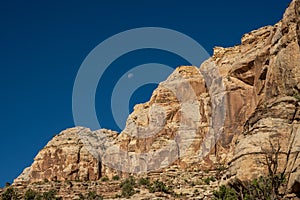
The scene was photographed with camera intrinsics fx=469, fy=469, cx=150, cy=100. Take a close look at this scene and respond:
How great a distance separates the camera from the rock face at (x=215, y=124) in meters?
29.9

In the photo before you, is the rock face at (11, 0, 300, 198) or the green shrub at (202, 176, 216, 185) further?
the green shrub at (202, 176, 216, 185)

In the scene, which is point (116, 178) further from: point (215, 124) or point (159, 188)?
point (159, 188)

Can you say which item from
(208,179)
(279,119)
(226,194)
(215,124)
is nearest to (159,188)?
(208,179)

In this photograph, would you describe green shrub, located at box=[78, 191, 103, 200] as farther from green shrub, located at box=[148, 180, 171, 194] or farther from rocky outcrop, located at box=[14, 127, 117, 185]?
rocky outcrop, located at box=[14, 127, 117, 185]

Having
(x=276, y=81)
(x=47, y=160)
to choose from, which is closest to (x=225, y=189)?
(x=276, y=81)

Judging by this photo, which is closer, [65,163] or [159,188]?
[159,188]

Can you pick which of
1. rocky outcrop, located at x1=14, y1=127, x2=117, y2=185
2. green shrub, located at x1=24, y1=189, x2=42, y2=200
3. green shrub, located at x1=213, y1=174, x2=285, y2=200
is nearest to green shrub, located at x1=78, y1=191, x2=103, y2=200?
green shrub, located at x1=24, y1=189, x2=42, y2=200

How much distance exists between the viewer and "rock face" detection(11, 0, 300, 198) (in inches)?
1176

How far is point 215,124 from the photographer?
7775 cm

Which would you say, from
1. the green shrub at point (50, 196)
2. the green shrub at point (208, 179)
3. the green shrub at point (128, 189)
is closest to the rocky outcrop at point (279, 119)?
the green shrub at point (208, 179)

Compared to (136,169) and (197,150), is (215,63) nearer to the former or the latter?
(197,150)

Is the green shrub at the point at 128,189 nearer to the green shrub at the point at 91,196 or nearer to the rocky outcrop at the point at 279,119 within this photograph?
the green shrub at the point at 91,196

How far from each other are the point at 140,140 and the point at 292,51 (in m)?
64.1

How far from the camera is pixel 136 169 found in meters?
93.9
